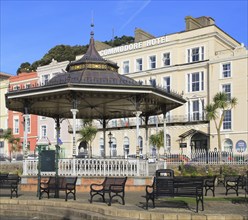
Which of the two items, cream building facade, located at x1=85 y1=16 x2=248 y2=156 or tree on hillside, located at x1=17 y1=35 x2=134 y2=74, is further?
tree on hillside, located at x1=17 y1=35 x2=134 y2=74

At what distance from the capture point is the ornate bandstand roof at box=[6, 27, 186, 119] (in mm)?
19645

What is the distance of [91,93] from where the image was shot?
20578 millimetres

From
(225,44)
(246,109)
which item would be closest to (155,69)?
(225,44)

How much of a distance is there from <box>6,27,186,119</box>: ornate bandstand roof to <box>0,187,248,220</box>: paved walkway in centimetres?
623

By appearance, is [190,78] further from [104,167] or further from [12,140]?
[104,167]

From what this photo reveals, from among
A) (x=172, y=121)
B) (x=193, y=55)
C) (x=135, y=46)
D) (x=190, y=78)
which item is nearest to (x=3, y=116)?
(x=135, y=46)

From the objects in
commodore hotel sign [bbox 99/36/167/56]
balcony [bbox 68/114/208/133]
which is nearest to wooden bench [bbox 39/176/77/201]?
balcony [bbox 68/114/208/133]

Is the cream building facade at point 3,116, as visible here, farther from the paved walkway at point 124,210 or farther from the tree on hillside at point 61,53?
the paved walkway at point 124,210

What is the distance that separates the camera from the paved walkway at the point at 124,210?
35.9 feet

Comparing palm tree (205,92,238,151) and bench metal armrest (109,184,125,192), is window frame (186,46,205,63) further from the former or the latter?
bench metal armrest (109,184,125,192)

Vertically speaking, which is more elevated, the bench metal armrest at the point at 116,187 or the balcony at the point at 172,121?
the balcony at the point at 172,121

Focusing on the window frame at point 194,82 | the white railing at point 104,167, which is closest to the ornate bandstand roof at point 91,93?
the white railing at point 104,167

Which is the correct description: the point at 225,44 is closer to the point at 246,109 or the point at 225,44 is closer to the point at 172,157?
the point at 246,109

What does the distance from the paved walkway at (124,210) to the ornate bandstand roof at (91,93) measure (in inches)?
245
